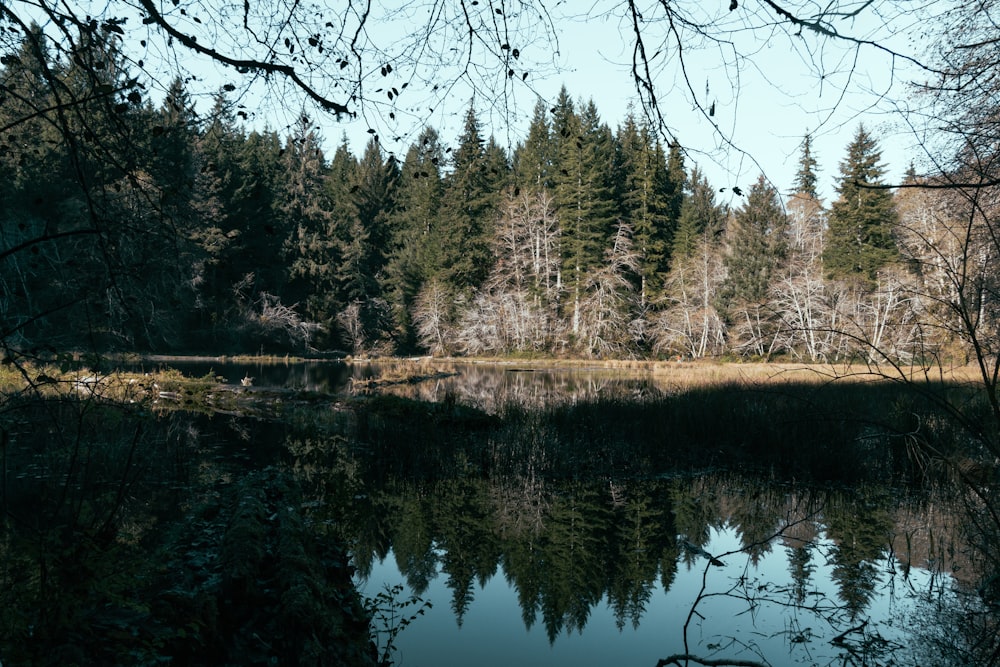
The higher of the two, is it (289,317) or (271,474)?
(289,317)

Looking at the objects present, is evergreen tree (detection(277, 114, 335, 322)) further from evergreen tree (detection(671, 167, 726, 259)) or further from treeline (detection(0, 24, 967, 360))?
evergreen tree (detection(671, 167, 726, 259))

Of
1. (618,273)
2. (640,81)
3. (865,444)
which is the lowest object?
(865,444)

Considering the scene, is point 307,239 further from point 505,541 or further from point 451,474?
point 505,541

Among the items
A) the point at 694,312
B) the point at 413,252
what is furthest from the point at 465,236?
the point at 694,312

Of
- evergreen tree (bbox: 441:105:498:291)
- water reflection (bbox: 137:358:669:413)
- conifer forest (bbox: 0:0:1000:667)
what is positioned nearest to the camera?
conifer forest (bbox: 0:0:1000:667)

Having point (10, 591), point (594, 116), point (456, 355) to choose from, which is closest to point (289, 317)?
point (456, 355)

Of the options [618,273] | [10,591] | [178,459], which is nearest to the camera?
[10,591]

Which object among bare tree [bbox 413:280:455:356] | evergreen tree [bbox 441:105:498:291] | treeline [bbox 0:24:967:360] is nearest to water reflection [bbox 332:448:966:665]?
treeline [bbox 0:24:967:360]

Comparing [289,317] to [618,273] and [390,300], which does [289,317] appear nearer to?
[390,300]

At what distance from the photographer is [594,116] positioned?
41.9 metres

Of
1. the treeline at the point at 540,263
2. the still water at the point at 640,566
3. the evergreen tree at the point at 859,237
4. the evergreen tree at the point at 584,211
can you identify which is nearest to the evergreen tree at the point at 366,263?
the treeline at the point at 540,263

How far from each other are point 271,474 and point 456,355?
1434 inches

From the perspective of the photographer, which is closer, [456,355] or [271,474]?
[271,474]

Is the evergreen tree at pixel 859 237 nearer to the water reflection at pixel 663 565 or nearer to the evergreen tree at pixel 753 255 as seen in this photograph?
the evergreen tree at pixel 753 255
